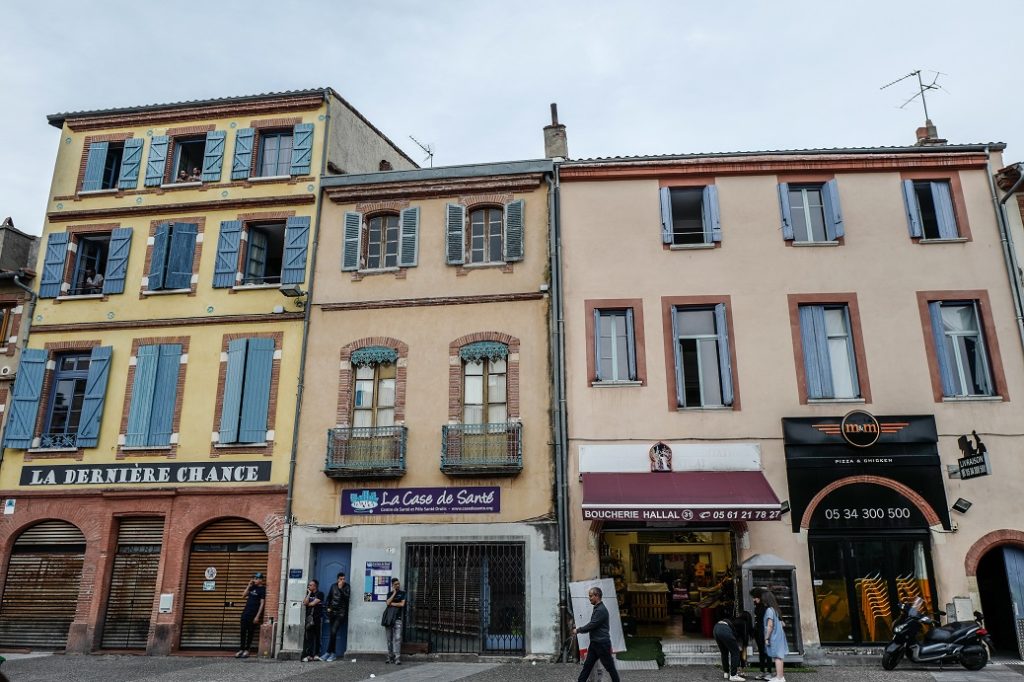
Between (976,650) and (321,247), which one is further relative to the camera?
(321,247)

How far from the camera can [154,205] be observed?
1903 cm

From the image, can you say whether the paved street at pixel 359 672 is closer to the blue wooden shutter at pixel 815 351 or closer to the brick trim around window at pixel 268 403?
the brick trim around window at pixel 268 403

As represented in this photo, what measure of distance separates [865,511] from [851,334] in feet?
12.1

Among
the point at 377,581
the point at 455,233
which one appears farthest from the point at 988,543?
the point at 455,233

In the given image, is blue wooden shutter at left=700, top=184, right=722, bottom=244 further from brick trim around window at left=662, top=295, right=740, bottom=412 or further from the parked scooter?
the parked scooter

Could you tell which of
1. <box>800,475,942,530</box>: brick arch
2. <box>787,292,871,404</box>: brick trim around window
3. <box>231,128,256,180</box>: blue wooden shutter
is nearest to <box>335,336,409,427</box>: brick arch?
<box>231,128,256,180</box>: blue wooden shutter

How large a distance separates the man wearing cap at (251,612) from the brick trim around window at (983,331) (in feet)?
47.9

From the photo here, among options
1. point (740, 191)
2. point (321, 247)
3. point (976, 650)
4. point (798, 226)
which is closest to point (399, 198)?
point (321, 247)

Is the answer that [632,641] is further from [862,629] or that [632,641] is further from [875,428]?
[875,428]

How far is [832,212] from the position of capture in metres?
16.5

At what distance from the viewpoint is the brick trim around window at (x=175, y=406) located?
17.0 m

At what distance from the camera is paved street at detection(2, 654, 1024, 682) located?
494 inches

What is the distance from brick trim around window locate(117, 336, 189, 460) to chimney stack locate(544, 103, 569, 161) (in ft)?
32.5

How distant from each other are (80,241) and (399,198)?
873 cm
